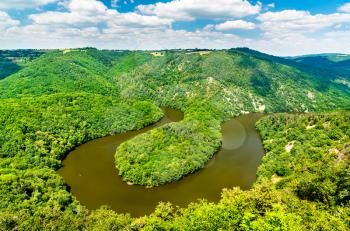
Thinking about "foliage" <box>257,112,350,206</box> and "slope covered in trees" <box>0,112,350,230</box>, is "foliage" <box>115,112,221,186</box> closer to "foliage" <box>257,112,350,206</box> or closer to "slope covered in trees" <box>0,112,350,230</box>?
"slope covered in trees" <box>0,112,350,230</box>

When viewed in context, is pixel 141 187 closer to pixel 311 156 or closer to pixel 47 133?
pixel 311 156

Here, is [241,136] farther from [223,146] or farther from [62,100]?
[62,100]

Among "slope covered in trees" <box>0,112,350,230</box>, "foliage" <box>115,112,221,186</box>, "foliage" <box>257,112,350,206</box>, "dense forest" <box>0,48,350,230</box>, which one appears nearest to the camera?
"slope covered in trees" <box>0,112,350,230</box>

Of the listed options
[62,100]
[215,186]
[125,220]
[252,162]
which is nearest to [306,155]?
[252,162]

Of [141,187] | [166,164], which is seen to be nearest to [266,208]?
[141,187]

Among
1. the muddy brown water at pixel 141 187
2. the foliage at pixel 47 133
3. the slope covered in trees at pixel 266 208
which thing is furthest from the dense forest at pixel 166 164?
the muddy brown water at pixel 141 187

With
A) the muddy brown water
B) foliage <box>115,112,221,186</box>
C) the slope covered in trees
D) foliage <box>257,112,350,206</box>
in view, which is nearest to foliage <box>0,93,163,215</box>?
the slope covered in trees

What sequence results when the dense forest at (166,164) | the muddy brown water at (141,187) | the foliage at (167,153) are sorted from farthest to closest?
the foliage at (167,153)
the muddy brown water at (141,187)
the dense forest at (166,164)

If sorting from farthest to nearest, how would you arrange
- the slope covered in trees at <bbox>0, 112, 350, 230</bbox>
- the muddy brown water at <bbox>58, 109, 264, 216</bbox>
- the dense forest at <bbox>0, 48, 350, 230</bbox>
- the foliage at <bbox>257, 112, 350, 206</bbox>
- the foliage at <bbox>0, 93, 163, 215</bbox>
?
the muddy brown water at <bbox>58, 109, 264, 216</bbox> → the foliage at <bbox>0, 93, 163, 215</bbox> → the foliage at <bbox>257, 112, 350, 206</bbox> → the dense forest at <bbox>0, 48, 350, 230</bbox> → the slope covered in trees at <bbox>0, 112, 350, 230</bbox>

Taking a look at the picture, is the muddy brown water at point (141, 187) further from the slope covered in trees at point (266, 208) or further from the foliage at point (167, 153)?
the slope covered in trees at point (266, 208)
